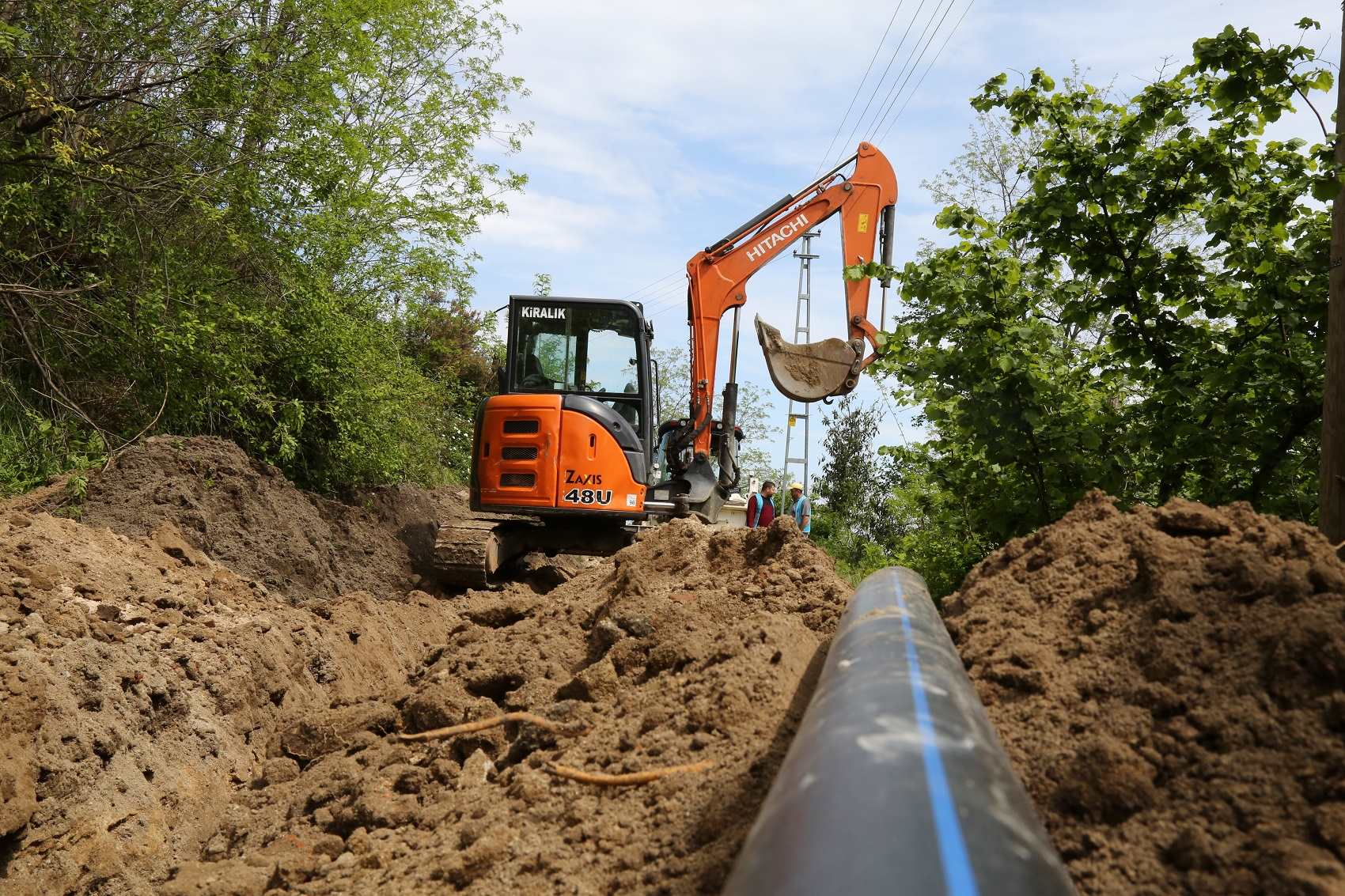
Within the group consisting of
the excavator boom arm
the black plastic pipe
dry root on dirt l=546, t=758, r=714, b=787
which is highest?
the excavator boom arm

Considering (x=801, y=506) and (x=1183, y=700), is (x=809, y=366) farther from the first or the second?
(x=1183, y=700)

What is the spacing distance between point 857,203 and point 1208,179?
6.39m

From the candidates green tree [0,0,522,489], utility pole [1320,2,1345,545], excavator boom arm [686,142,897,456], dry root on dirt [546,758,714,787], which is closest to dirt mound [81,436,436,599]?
green tree [0,0,522,489]

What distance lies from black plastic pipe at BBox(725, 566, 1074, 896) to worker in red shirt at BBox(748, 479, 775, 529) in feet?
39.7

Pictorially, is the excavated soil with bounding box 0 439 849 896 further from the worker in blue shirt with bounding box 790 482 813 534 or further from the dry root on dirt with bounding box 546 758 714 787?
the worker in blue shirt with bounding box 790 482 813 534

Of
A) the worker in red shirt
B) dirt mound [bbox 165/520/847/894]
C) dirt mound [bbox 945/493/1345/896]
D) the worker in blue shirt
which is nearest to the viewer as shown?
dirt mound [bbox 945/493/1345/896]

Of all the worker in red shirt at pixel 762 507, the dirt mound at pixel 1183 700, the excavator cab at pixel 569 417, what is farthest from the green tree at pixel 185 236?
the dirt mound at pixel 1183 700

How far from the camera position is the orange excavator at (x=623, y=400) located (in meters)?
10.9

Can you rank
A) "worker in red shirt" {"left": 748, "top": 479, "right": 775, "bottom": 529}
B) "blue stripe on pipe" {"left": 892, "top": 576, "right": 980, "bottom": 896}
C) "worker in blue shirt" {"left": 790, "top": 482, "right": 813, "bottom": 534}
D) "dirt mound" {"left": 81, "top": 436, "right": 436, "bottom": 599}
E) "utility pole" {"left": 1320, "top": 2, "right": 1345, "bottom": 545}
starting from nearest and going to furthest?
"blue stripe on pipe" {"left": 892, "top": 576, "right": 980, "bottom": 896} < "utility pole" {"left": 1320, "top": 2, "right": 1345, "bottom": 545} < "dirt mound" {"left": 81, "top": 436, "right": 436, "bottom": 599} < "worker in red shirt" {"left": 748, "top": 479, "right": 775, "bottom": 529} < "worker in blue shirt" {"left": 790, "top": 482, "right": 813, "bottom": 534}

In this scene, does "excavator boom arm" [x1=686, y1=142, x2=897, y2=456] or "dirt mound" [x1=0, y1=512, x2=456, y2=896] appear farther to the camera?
"excavator boom arm" [x1=686, y1=142, x2=897, y2=456]

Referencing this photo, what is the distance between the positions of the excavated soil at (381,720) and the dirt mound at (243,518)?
128 cm

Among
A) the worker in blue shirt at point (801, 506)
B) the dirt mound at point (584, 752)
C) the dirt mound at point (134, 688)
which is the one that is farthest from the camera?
the worker in blue shirt at point (801, 506)

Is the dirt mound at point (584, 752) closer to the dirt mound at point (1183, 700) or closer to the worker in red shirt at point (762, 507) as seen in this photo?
the dirt mound at point (1183, 700)

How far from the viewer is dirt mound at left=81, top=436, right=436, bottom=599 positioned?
10.1 meters
